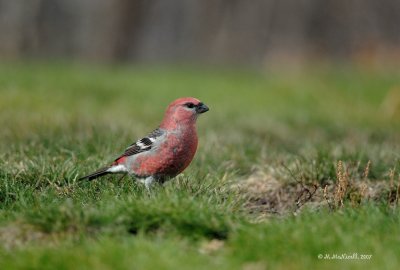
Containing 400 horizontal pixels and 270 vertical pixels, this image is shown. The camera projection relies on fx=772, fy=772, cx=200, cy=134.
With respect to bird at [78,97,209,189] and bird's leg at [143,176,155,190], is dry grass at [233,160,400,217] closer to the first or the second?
bird at [78,97,209,189]

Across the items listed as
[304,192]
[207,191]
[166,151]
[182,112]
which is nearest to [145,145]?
[166,151]

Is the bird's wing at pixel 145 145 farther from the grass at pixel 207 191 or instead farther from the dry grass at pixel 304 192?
the dry grass at pixel 304 192

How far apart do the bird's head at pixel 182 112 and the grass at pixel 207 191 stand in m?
0.50

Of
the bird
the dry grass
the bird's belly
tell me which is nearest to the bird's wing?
the bird

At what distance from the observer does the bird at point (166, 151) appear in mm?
6531

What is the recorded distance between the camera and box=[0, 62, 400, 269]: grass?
480 cm

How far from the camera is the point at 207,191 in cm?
620

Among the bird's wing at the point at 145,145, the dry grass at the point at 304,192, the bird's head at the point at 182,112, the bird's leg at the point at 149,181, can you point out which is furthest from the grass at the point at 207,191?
the bird's head at the point at 182,112

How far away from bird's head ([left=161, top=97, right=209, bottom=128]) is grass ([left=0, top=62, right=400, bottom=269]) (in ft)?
1.66

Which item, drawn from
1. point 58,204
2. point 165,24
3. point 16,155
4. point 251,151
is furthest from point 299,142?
point 165,24

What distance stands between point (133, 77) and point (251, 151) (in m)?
8.78

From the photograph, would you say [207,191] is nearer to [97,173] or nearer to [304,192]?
[97,173]

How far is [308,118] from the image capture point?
12172mm

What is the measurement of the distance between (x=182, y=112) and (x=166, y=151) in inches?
17.0
